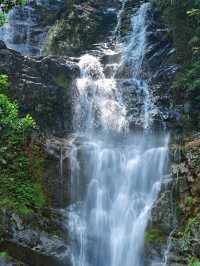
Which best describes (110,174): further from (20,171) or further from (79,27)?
(79,27)

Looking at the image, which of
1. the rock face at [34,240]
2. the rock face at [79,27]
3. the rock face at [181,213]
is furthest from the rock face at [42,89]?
the rock face at [181,213]

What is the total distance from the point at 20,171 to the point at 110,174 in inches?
113

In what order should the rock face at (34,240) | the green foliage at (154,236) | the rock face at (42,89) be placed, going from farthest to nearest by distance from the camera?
1. the rock face at (42,89)
2. the green foliage at (154,236)
3. the rock face at (34,240)

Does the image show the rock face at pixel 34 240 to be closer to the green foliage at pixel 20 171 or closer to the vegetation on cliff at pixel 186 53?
the green foliage at pixel 20 171

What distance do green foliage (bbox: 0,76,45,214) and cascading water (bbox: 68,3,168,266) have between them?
1186mm

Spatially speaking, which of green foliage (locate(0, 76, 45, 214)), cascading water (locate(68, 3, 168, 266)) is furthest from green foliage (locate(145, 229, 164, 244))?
green foliage (locate(0, 76, 45, 214))

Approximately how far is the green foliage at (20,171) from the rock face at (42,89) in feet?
6.36

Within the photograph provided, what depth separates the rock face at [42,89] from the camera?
18094 millimetres

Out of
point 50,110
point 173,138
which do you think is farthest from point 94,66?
point 173,138

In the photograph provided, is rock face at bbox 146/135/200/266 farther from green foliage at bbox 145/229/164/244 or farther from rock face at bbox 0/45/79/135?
rock face at bbox 0/45/79/135

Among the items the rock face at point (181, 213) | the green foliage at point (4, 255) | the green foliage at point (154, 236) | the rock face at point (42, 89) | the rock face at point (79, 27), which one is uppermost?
the rock face at point (79, 27)

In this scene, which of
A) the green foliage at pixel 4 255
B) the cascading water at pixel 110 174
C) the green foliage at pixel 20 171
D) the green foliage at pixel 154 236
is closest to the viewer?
the green foliage at pixel 4 255

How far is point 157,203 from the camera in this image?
14047mm

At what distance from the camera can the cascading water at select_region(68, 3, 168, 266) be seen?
44.9 feet
